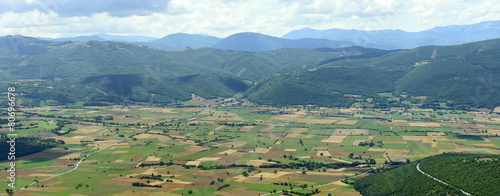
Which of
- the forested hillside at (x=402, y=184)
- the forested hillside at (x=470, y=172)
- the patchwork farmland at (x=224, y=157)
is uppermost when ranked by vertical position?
the forested hillside at (x=470, y=172)

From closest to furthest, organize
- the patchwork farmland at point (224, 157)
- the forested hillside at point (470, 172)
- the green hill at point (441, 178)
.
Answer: the forested hillside at point (470, 172) < the green hill at point (441, 178) < the patchwork farmland at point (224, 157)

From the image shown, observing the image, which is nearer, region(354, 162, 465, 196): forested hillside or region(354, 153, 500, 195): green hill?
region(354, 153, 500, 195): green hill

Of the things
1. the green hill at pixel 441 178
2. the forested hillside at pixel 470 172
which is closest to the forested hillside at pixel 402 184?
the green hill at pixel 441 178

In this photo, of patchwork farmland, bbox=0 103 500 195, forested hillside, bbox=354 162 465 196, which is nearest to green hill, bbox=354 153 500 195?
forested hillside, bbox=354 162 465 196

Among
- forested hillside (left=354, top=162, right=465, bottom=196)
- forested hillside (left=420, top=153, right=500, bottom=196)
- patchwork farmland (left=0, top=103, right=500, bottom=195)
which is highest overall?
forested hillside (left=420, top=153, right=500, bottom=196)

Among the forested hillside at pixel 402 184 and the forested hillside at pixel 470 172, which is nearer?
the forested hillside at pixel 470 172

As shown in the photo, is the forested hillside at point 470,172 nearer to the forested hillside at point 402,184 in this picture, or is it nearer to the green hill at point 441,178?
the green hill at point 441,178

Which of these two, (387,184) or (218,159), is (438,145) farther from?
(218,159)

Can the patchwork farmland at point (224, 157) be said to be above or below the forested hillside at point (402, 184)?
below

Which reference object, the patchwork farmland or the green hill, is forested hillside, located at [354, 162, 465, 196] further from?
the patchwork farmland

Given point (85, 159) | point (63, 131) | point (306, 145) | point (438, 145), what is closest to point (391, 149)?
point (438, 145)

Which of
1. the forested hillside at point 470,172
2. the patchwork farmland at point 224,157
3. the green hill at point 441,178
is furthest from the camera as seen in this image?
the patchwork farmland at point 224,157
